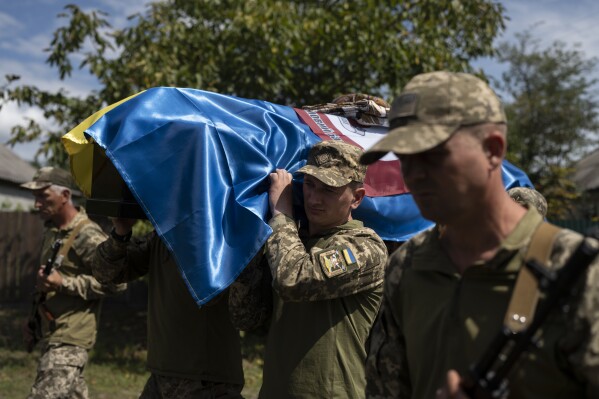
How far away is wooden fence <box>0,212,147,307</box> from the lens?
13828mm

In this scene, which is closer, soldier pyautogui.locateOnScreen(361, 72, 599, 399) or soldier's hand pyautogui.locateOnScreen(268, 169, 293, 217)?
soldier pyautogui.locateOnScreen(361, 72, 599, 399)

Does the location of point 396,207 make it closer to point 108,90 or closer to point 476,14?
point 108,90

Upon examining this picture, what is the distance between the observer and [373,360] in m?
2.14

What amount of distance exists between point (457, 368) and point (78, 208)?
14.4 feet

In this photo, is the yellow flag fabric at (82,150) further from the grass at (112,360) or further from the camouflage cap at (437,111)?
the grass at (112,360)

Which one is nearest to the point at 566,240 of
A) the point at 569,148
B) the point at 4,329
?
the point at 4,329

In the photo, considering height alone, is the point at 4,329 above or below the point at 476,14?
below


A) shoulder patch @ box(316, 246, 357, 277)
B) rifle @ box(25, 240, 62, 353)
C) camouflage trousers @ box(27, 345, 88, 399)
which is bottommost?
camouflage trousers @ box(27, 345, 88, 399)

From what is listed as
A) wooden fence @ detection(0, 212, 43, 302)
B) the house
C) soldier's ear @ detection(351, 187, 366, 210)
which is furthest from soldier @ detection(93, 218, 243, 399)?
the house

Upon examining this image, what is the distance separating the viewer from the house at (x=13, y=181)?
22.5m

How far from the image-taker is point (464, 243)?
6.23 ft

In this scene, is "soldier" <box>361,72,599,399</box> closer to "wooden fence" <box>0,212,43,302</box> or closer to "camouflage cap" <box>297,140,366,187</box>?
"camouflage cap" <box>297,140,366,187</box>

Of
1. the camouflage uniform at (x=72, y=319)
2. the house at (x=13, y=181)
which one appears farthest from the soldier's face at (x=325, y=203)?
the house at (x=13, y=181)

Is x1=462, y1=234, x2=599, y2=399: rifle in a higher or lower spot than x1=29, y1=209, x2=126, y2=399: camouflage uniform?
higher
